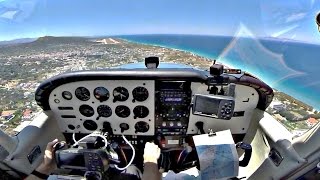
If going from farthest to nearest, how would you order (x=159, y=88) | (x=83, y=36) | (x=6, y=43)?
(x=159, y=88) < (x=83, y=36) < (x=6, y=43)

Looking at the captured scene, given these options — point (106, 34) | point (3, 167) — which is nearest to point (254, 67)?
point (106, 34)

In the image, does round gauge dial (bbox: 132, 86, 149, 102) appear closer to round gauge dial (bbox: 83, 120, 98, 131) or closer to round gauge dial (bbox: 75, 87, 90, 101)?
round gauge dial (bbox: 75, 87, 90, 101)

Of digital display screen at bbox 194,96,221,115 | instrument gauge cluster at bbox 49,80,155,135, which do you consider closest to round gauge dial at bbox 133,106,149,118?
instrument gauge cluster at bbox 49,80,155,135

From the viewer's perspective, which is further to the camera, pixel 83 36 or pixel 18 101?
pixel 83 36

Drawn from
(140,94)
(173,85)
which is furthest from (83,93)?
(173,85)

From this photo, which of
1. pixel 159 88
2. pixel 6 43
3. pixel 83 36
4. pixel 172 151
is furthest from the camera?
pixel 172 151

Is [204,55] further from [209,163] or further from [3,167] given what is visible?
[3,167]

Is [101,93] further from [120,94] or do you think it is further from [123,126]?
[123,126]
